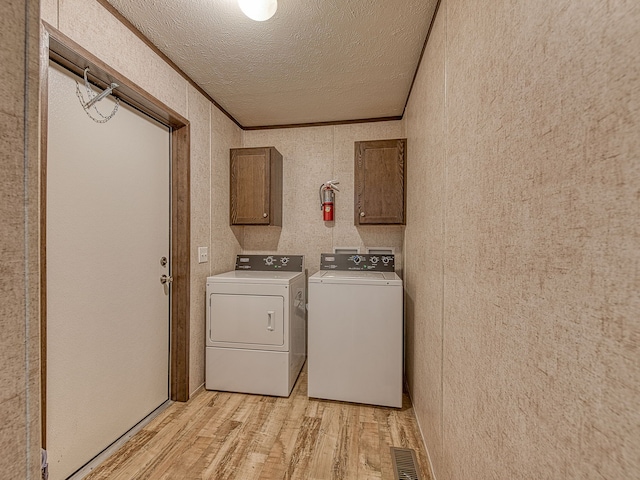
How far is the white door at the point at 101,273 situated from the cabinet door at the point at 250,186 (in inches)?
28.1

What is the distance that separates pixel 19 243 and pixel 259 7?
1456mm

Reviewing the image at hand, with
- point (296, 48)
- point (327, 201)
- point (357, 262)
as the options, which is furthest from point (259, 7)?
point (357, 262)

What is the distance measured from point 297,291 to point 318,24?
1902 mm

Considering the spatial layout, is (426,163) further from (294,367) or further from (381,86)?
(294,367)

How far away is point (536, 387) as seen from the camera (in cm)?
62

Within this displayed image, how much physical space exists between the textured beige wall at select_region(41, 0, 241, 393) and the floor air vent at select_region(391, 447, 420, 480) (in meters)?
1.53

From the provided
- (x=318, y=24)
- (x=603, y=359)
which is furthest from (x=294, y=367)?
(x=318, y=24)

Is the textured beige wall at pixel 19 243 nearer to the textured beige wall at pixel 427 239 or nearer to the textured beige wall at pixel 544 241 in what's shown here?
the textured beige wall at pixel 544 241

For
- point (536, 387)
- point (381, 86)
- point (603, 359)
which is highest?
point (381, 86)

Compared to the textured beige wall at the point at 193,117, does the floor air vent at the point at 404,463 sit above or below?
below

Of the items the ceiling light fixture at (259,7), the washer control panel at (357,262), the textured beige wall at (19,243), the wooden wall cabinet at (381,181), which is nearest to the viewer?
A: the textured beige wall at (19,243)

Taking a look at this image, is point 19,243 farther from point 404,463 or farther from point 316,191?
point 316,191

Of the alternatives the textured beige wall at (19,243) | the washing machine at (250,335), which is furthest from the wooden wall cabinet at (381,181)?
the textured beige wall at (19,243)

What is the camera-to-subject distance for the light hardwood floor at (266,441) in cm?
151
